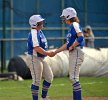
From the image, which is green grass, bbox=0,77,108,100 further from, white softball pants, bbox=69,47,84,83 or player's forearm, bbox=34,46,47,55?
white softball pants, bbox=69,47,84,83

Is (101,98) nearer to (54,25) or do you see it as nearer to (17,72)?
(17,72)

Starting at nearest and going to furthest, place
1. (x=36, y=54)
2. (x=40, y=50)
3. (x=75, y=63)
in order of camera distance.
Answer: (x=75, y=63) → (x=40, y=50) → (x=36, y=54)

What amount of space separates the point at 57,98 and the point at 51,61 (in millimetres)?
4862

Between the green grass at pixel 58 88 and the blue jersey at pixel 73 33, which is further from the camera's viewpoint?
the green grass at pixel 58 88

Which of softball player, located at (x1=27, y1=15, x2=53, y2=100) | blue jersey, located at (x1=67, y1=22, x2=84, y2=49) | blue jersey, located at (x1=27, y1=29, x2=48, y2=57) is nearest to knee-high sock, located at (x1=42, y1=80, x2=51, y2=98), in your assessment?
softball player, located at (x1=27, y1=15, x2=53, y2=100)

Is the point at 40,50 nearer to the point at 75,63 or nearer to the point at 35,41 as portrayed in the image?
the point at 35,41

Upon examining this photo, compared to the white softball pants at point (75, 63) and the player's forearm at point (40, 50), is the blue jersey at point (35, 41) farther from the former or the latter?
the white softball pants at point (75, 63)

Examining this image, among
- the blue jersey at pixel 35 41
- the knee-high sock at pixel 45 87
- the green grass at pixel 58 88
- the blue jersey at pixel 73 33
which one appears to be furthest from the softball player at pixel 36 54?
the green grass at pixel 58 88

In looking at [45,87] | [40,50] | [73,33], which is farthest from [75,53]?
[45,87]

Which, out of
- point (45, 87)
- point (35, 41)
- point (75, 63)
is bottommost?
point (45, 87)

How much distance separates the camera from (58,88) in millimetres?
13133

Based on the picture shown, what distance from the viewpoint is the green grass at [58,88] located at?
466 inches

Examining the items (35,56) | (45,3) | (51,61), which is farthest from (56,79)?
(45,3)

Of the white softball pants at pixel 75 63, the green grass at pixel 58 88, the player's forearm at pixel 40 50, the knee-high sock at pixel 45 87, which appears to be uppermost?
the player's forearm at pixel 40 50
